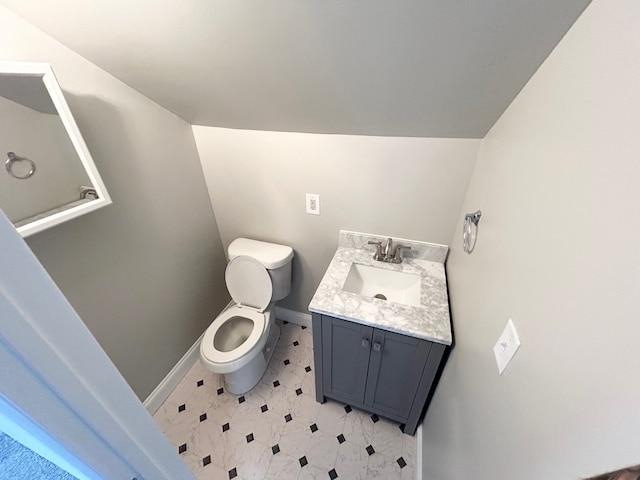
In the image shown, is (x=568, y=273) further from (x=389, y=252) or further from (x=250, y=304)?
(x=250, y=304)

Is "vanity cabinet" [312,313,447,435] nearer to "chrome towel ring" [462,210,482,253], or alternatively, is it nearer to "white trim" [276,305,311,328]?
"chrome towel ring" [462,210,482,253]

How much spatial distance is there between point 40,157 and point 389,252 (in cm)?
153

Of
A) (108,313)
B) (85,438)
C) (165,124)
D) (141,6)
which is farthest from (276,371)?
(141,6)

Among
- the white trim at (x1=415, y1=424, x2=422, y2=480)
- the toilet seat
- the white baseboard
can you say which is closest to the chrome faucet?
the toilet seat

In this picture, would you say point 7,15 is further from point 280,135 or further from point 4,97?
point 280,135

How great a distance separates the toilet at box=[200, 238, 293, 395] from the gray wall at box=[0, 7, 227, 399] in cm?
28

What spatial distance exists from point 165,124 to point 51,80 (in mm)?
585

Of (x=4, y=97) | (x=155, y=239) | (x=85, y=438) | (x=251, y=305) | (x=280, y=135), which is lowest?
(x=251, y=305)

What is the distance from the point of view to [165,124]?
1365mm

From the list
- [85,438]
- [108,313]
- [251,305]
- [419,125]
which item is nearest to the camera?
[85,438]

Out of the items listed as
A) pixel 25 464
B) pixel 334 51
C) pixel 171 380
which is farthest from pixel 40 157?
pixel 171 380

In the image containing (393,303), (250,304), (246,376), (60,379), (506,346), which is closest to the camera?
(60,379)

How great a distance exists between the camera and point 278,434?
1468mm

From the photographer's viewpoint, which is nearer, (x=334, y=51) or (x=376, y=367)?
(x=334, y=51)
